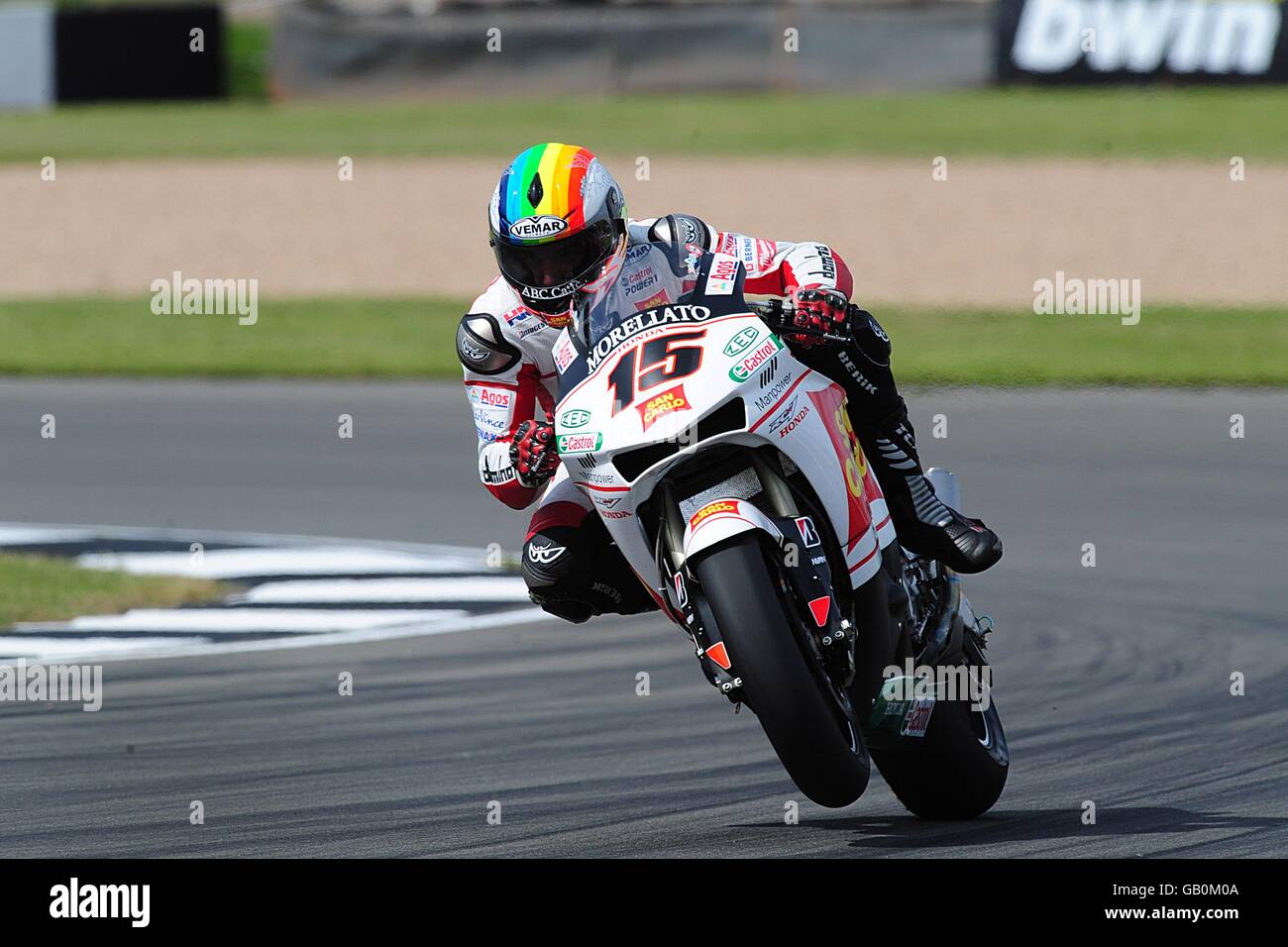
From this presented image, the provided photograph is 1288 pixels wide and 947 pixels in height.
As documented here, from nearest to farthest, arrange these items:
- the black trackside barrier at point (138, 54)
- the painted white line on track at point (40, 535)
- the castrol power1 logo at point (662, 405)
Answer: the castrol power1 logo at point (662, 405) < the painted white line on track at point (40, 535) < the black trackside barrier at point (138, 54)

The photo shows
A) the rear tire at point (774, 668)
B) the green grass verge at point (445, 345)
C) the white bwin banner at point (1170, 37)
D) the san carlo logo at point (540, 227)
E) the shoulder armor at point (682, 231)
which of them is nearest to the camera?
the rear tire at point (774, 668)

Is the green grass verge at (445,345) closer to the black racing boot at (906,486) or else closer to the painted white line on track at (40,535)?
the painted white line on track at (40,535)

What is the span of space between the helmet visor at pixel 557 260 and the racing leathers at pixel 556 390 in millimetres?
155

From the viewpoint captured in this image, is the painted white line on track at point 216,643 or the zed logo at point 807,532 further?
→ the painted white line on track at point 216,643

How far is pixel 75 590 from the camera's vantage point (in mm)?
10203

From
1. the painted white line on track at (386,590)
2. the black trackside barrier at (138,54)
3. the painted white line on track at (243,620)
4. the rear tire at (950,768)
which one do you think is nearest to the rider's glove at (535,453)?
the rear tire at (950,768)

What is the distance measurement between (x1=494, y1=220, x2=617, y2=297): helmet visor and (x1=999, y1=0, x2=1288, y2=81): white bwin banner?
88.7 feet

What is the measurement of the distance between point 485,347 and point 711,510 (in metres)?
0.95

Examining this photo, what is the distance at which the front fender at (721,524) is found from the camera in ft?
17.5

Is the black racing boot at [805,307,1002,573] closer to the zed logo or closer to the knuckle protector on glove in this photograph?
the knuckle protector on glove

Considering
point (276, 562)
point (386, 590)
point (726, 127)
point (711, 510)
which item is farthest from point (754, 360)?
point (726, 127)

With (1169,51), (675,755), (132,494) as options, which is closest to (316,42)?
(1169,51)
